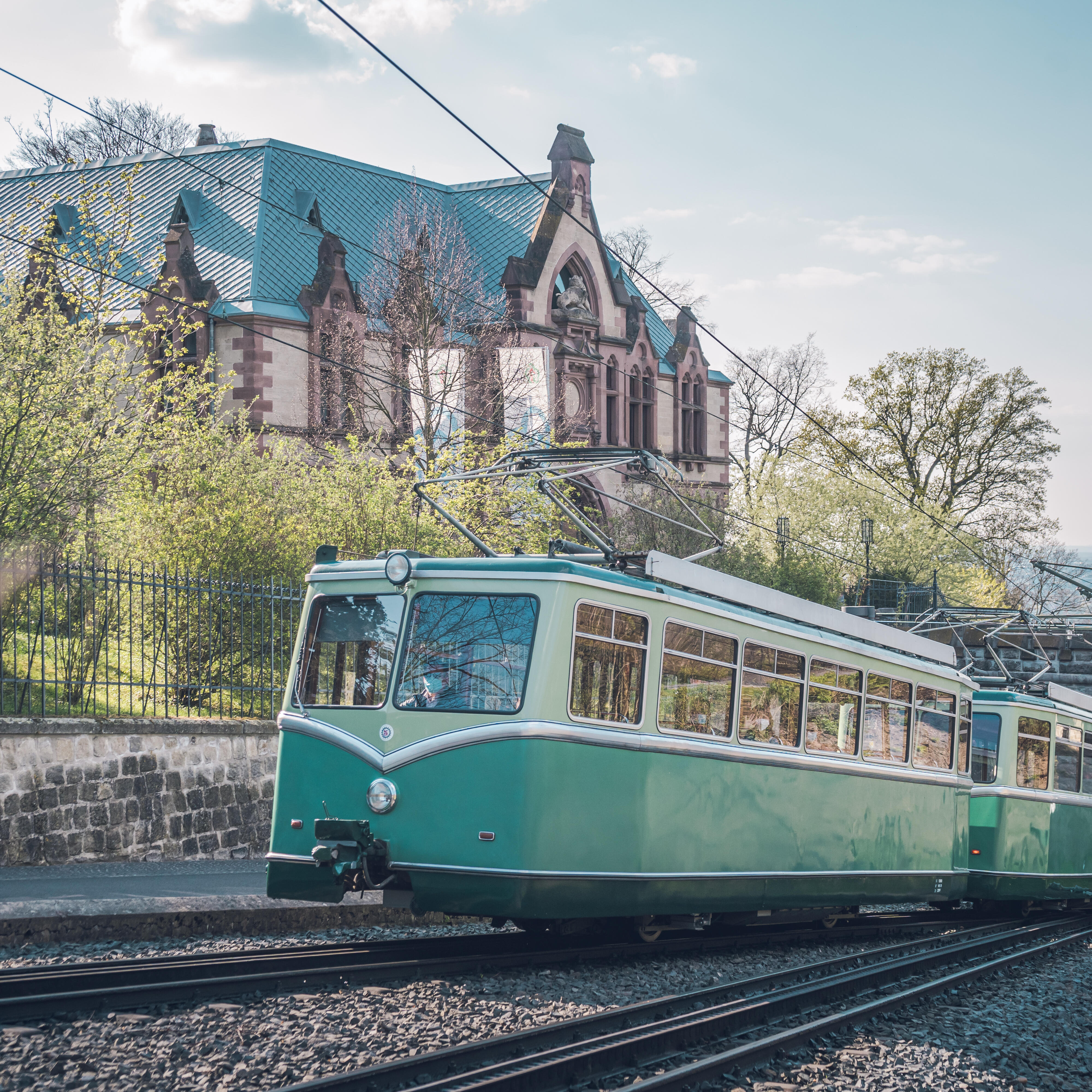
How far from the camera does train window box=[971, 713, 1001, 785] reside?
18.2 m

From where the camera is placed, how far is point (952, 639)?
4244 centimetres

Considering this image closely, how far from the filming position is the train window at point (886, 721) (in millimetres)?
13594

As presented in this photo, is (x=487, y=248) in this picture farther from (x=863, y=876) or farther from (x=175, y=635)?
(x=863, y=876)

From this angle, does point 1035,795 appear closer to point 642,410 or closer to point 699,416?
point 642,410

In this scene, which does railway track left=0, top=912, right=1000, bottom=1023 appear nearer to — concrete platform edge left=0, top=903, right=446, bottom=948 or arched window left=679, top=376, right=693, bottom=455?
concrete platform edge left=0, top=903, right=446, bottom=948

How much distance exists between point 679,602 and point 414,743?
223 cm

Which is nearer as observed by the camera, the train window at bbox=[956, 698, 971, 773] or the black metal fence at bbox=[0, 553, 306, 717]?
the black metal fence at bbox=[0, 553, 306, 717]

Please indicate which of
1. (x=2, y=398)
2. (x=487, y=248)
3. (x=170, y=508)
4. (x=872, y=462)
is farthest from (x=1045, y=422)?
(x=2, y=398)

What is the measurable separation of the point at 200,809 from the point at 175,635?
196 cm

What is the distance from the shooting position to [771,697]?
12.0 metres

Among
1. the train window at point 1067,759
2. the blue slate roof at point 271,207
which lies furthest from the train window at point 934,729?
the blue slate roof at point 271,207

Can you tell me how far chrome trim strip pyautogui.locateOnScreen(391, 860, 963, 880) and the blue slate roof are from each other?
31980 millimetres

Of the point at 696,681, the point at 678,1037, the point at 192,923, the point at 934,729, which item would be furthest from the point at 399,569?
the point at 934,729

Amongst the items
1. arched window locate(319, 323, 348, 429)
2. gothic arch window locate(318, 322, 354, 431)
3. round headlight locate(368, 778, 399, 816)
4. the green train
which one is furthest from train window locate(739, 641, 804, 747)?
arched window locate(319, 323, 348, 429)
